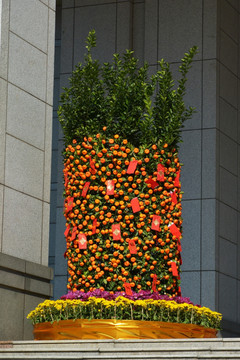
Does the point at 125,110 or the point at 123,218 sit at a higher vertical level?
the point at 125,110

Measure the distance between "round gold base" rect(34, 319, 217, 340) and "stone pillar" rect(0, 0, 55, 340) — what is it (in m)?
1.26

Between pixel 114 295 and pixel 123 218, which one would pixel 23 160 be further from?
pixel 114 295

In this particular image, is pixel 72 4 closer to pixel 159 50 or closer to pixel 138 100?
pixel 159 50

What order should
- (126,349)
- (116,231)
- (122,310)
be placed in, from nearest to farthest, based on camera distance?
1. (126,349)
2. (122,310)
3. (116,231)

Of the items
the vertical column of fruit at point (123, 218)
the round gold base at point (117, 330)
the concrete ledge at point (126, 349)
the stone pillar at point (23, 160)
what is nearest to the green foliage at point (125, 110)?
the vertical column of fruit at point (123, 218)

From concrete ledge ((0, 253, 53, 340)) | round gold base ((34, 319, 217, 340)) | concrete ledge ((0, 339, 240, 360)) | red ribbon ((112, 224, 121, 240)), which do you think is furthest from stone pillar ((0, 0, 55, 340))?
concrete ledge ((0, 339, 240, 360))

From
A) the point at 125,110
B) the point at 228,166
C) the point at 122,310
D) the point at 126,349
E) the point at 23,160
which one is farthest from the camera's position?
the point at 228,166

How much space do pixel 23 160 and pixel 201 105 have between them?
338 inches

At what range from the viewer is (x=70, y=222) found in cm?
993

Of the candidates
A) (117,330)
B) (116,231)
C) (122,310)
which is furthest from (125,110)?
(117,330)

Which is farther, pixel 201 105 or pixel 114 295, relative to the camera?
pixel 201 105

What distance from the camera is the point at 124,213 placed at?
964 centimetres

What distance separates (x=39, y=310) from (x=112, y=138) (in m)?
2.27

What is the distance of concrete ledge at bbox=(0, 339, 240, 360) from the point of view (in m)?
7.56
